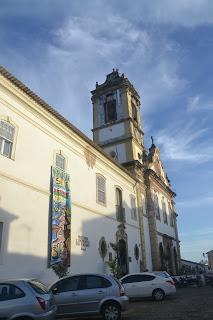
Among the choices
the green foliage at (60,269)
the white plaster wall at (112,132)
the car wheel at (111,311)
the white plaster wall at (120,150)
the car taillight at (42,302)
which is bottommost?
the car wheel at (111,311)

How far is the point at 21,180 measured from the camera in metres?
14.5

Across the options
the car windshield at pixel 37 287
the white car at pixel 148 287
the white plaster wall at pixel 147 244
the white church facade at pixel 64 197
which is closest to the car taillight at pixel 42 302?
the car windshield at pixel 37 287

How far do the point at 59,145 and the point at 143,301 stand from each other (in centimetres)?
872

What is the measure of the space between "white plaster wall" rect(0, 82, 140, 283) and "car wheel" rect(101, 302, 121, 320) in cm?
458

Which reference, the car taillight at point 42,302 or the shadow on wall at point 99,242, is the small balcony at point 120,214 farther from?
the car taillight at point 42,302

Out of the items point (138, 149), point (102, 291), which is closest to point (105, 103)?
point (138, 149)

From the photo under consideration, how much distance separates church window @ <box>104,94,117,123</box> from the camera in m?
34.2

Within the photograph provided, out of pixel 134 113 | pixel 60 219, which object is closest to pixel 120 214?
pixel 60 219

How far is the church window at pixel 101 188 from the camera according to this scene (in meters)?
21.8

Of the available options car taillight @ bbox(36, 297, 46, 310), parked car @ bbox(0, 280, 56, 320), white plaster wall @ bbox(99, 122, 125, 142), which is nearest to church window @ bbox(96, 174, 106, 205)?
white plaster wall @ bbox(99, 122, 125, 142)

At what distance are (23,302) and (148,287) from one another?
986cm

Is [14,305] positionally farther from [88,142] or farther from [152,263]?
[152,263]

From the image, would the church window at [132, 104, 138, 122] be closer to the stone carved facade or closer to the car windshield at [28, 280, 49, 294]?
the stone carved facade

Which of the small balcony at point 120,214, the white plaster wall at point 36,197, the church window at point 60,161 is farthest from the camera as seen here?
the small balcony at point 120,214
